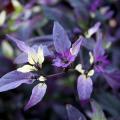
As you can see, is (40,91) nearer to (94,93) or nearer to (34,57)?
(34,57)

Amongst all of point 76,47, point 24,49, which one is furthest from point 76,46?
point 24,49

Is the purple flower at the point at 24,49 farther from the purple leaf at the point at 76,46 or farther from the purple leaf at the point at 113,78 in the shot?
the purple leaf at the point at 113,78

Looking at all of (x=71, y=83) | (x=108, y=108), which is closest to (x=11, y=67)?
(x=71, y=83)

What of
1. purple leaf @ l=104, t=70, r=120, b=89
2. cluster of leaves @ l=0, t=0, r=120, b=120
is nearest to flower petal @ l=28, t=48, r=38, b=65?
cluster of leaves @ l=0, t=0, r=120, b=120

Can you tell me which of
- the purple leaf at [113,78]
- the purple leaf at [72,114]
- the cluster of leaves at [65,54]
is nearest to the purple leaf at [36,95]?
the cluster of leaves at [65,54]

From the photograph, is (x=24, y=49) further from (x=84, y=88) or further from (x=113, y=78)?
(x=113, y=78)

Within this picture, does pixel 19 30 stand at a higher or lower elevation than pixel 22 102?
higher

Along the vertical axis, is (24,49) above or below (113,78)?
above

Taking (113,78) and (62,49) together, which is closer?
(62,49)
